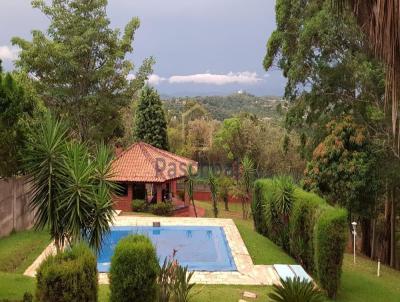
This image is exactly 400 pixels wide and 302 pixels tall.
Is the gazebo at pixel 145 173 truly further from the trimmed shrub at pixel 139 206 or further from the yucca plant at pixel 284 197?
the yucca plant at pixel 284 197

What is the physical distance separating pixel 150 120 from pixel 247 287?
2141cm

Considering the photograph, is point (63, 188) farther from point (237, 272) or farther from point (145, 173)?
point (145, 173)

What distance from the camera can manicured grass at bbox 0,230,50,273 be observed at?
43.6 feet

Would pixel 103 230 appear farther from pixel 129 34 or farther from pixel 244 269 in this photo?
pixel 129 34

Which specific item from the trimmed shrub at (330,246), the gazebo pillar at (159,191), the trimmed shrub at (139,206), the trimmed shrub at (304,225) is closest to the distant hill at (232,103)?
the gazebo pillar at (159,191)

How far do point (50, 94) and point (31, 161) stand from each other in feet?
50.8

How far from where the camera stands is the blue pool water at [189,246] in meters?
14.9

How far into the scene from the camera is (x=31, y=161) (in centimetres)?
927

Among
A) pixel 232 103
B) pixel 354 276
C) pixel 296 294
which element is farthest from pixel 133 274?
pixel 232 103

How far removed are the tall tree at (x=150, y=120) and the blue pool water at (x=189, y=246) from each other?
1295cm

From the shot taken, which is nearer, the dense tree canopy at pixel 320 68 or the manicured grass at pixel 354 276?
the manicured grass at pixel 354 276

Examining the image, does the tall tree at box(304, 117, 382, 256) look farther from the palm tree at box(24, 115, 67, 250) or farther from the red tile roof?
the palm tree at box(24, 115, 67, 250)

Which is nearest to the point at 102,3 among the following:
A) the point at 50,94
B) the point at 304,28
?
the point at 50,94

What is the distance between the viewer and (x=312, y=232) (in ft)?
42.4
